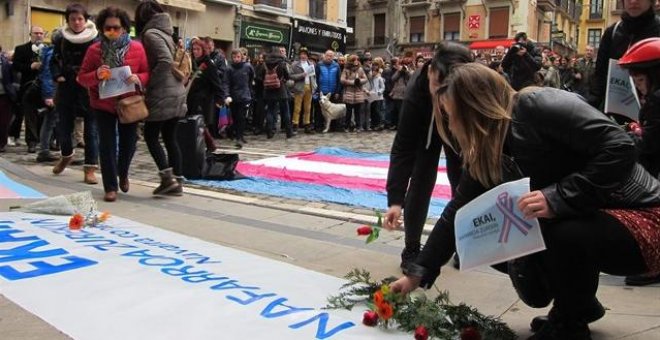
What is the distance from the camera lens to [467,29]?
4378 cm

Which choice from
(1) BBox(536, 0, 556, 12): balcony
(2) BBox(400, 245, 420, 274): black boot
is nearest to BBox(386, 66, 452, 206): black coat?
(2) BBox(400, 245, 420, 274): black boot

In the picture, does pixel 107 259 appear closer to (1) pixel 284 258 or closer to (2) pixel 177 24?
(1) pixel 284 258

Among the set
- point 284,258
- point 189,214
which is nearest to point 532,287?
point 284,258

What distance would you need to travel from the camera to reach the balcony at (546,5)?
45594 millimetres

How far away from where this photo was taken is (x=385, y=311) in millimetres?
2508

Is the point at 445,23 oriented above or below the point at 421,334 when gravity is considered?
above

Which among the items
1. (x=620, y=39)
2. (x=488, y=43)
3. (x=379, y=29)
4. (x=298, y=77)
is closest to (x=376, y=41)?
(x=379, y=29)

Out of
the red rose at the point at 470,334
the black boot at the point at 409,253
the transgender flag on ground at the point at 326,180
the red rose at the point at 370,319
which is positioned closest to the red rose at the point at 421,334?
the red rose at the point at 470,334

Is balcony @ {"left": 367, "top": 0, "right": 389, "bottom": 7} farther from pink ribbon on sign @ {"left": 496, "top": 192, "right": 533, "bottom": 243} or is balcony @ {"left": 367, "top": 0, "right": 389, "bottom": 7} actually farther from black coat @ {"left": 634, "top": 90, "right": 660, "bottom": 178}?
pink ribbon on sign @ {"left": 496, "top": 192, "right": 533, "bottom": 243}

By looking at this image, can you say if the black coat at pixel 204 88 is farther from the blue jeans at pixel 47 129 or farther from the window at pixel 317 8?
the window at pixel 317 8

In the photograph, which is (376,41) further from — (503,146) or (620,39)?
(503,146)

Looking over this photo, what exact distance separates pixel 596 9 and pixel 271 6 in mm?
44756

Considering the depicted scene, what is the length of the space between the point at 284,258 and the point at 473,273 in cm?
111

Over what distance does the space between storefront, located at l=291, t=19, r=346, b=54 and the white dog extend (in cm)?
1554
